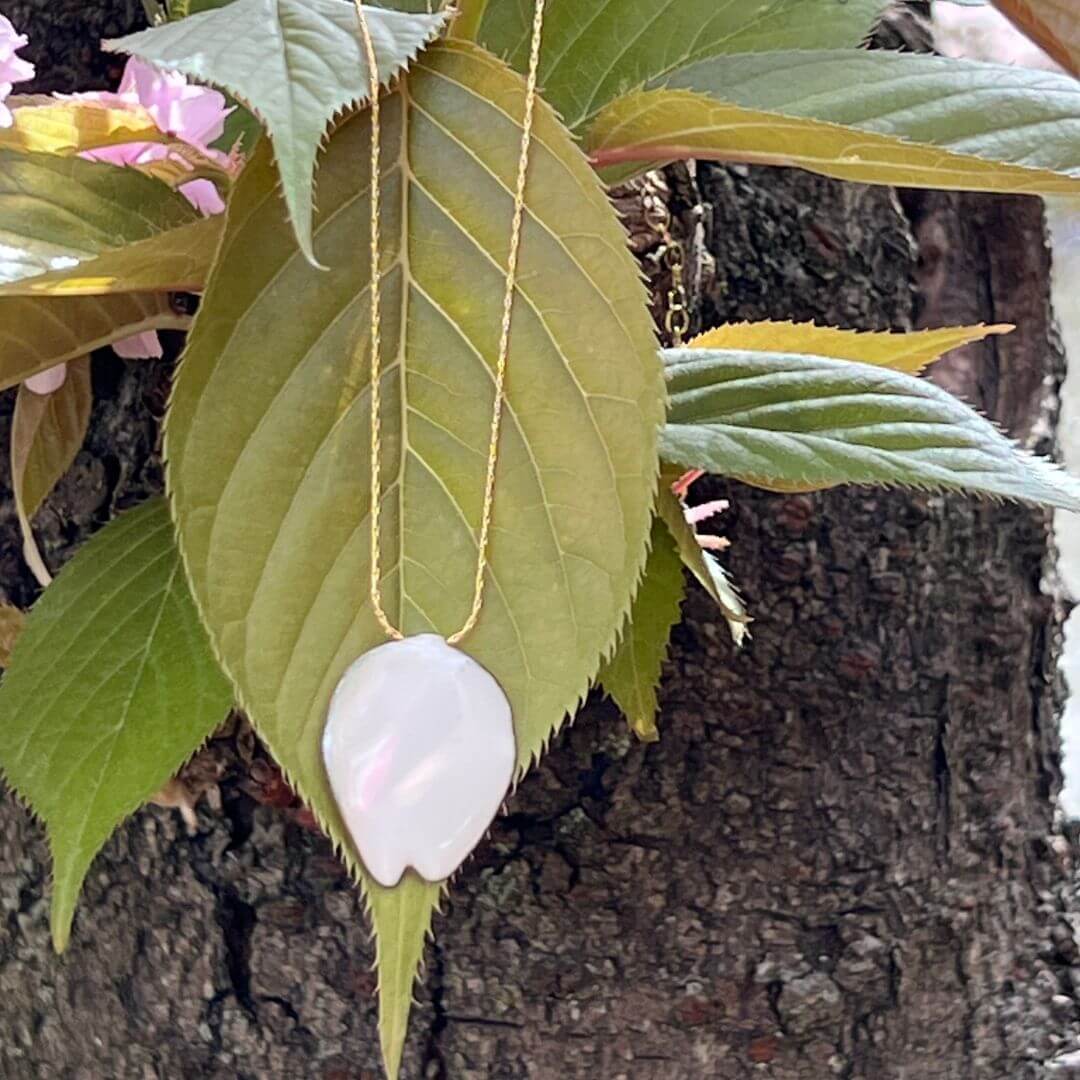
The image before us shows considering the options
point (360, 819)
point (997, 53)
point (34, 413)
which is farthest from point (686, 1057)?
point (997, 53)

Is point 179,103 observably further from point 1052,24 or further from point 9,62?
point 1052,24

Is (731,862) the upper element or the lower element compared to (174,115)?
lower

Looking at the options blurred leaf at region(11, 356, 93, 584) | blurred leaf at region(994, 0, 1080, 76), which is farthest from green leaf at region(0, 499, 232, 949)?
blurred leaf at region(994, 0, 1080, 76)

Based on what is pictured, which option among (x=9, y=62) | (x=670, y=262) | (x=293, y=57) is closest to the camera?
(x=293, y=57)

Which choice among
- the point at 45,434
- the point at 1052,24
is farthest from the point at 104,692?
the point at 1052,24

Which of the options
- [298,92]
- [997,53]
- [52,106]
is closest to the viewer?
[298,92]

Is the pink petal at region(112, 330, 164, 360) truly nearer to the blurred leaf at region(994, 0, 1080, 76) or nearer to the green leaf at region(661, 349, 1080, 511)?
the green leaf at region(661, 349, 1080, 511)

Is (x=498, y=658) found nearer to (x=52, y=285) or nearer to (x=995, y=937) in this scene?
(x=52, y=285)
